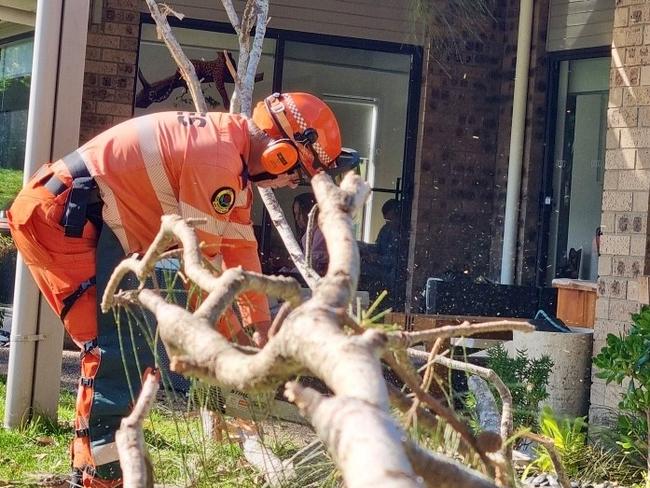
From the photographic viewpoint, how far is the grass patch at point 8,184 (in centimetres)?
796

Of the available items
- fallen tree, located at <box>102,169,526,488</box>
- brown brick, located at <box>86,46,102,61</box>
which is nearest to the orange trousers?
fallen tree, located at <box>102,169,526,488</box>

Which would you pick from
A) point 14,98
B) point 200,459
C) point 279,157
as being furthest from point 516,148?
point 200,459

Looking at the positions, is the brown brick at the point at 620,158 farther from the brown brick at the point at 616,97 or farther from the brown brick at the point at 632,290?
the brown brick at the point at 632,290

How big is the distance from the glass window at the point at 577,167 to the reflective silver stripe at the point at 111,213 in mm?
6743

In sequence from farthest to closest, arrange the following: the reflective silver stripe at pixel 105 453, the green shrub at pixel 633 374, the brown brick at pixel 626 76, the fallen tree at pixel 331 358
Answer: the brown brick at pixel 626 76, the green shrub at pixel 633 374, the reflective silver stripe at pixel 105 453, the fallen tree at pixel 331 358

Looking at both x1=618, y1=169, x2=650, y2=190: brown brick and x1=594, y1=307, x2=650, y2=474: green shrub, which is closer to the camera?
x1=594, y1=307, x2=650, y2=474: green shrub

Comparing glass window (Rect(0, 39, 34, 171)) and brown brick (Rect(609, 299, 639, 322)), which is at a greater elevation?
glass window (Rect(0, 39, 34, 171))

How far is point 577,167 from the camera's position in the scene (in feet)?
34.7

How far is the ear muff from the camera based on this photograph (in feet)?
13.7

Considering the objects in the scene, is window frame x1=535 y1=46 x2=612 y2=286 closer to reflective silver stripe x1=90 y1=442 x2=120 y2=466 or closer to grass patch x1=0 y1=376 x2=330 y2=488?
grass patch x1=0 y1=376 x2=330 y2=488

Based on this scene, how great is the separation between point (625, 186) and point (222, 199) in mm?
3396

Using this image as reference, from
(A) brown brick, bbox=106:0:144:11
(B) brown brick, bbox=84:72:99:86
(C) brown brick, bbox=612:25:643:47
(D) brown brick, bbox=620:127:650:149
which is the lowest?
(D) brown brick, bbox=620:127:650:149

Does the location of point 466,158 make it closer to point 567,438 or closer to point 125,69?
point 125,69

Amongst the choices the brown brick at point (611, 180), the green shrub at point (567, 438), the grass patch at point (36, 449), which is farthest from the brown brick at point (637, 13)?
the grass patch at point (36, 449)
